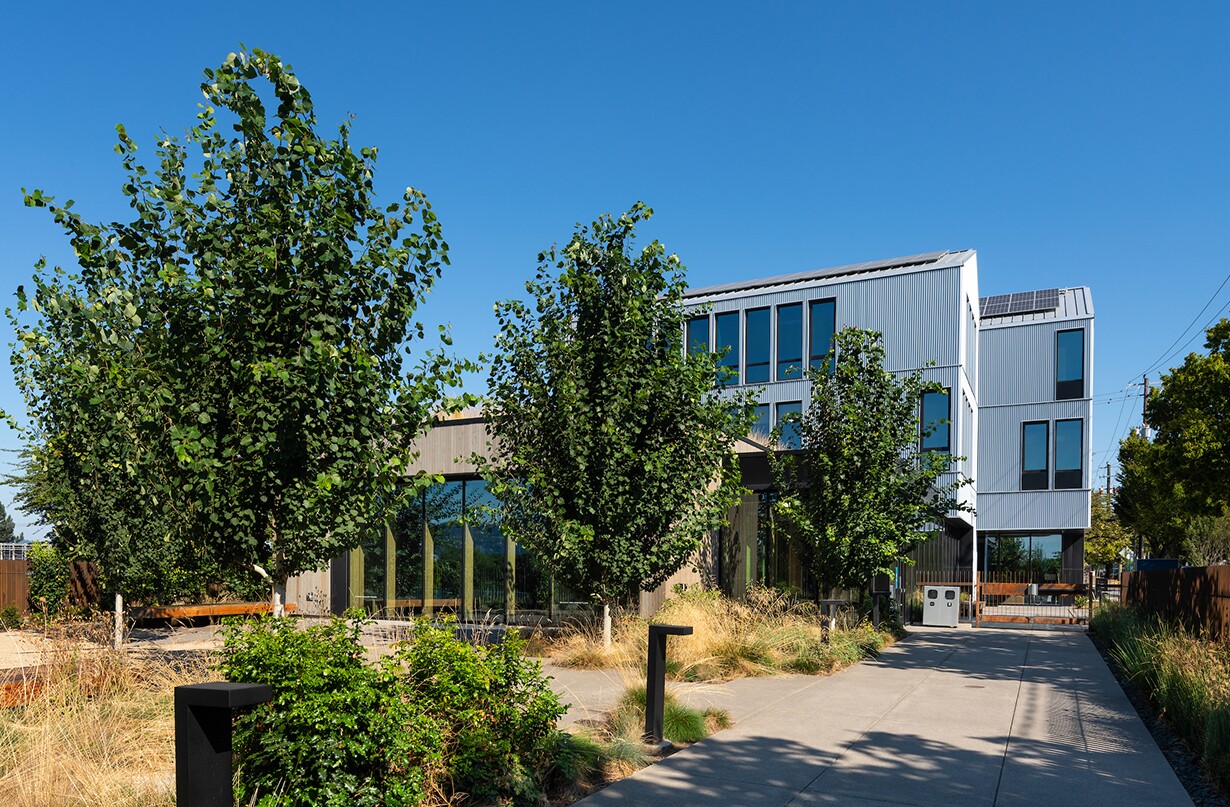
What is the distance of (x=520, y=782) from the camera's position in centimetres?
609

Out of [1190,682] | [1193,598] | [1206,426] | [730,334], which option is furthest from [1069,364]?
[1190,682]

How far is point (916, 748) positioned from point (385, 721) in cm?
496

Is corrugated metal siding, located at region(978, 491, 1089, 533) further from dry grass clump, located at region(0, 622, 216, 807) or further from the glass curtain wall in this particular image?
dry grass clump, located at region(0, 622, 216, 807)

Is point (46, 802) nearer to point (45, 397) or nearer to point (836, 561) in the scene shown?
point (45, 397)

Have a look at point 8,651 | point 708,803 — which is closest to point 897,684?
point 708,803

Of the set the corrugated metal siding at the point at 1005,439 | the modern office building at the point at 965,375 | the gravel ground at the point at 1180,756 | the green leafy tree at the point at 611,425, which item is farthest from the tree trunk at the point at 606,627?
the corrugated metal siding at the point at 1005,439

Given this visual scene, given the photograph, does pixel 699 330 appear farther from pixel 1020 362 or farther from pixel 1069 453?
pixel 1069 453

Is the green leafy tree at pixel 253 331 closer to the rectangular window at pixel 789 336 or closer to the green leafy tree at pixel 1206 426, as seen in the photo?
the green leafy tree at pixel 1206 426

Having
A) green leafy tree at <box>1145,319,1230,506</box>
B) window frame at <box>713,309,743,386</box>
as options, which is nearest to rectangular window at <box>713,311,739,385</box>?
window frame at <box>713,309,743,386</box>

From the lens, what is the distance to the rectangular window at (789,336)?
31766mm

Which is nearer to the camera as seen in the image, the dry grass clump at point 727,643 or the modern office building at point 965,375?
the dry grass clump at point 727,643

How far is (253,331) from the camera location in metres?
7.62

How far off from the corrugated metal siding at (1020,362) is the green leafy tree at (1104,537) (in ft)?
92.7

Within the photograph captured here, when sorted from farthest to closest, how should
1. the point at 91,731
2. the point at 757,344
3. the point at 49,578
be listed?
the point at 757,344
the point at 49,578
the point at 91,731
